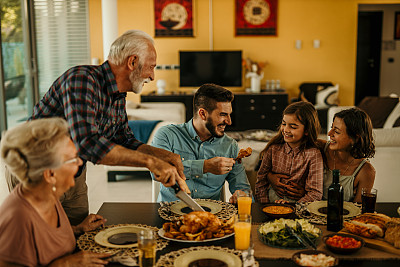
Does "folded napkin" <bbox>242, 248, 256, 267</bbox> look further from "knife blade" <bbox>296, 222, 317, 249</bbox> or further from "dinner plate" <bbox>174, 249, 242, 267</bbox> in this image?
"knife blade" <bbox>296, 222, 317, 249</bbox>

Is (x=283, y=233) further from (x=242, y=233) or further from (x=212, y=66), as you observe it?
(x=212, y=66)

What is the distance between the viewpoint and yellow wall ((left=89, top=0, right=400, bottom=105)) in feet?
26.1

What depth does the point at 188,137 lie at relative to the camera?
2.51 meters

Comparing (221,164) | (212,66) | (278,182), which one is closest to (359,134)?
(278,182)

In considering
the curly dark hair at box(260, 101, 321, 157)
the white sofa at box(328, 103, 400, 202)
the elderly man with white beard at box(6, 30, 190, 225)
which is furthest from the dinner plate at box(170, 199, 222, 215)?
the white sofa at box(328, 103, 400, 202)

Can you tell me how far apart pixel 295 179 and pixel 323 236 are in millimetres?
711

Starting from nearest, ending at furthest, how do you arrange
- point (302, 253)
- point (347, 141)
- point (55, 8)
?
point (302, 253) < point (347, 141) < point (55, 8)

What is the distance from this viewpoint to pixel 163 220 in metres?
1.87

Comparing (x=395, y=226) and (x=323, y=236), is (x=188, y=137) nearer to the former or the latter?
(x=323, y=236)

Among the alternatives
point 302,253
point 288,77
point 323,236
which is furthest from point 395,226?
point 288,77

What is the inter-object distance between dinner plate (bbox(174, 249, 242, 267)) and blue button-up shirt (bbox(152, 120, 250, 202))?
0.92 meters

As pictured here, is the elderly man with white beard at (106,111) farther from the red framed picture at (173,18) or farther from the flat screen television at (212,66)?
the red framed picture at (173,18)

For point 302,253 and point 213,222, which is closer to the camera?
point 302,253

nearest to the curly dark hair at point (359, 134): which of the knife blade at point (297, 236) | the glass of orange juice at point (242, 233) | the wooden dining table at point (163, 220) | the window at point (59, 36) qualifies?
the wooden dining table at point (163, 220)
